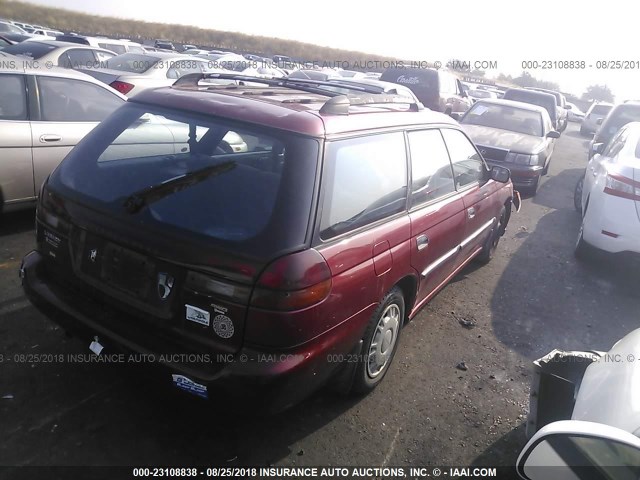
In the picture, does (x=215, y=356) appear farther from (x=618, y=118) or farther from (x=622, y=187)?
(x=618, y=118)

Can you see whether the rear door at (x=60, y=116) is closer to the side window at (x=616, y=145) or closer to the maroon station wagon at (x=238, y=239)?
the maroon station wagon at (x=238, y=239)

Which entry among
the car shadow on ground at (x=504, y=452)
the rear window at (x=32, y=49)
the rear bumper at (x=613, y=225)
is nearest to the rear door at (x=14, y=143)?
the car shadow on ground at (x=504, y=452)

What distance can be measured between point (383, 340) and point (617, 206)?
341 cm

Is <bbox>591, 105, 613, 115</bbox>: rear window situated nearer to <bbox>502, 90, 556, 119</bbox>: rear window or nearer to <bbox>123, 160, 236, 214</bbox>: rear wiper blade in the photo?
<bbox>502, 90, 556, 119</bbox>: rear window

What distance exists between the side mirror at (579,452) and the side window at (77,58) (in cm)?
1073

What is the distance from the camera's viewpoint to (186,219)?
7.86ft

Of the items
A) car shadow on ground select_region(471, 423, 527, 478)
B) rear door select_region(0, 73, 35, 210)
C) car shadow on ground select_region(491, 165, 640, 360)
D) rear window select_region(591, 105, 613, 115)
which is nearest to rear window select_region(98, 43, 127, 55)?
rear door select_region(0, 73, 35, 210)

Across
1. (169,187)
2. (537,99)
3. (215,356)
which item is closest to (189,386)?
(215,356)

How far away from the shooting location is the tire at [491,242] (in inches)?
215

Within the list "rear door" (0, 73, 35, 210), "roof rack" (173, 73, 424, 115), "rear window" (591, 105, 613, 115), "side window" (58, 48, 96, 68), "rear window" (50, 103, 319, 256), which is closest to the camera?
"rear window" (50, 103, 319, 256)

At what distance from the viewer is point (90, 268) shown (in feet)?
8.58

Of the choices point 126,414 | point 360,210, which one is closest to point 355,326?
point 360,210

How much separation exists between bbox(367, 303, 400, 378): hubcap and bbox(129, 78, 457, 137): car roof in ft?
3.80

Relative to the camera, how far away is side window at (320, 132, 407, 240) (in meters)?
2.53
